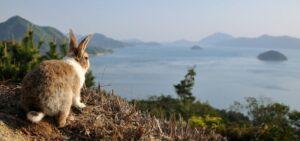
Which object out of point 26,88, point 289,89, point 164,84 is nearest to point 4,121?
point 26,88

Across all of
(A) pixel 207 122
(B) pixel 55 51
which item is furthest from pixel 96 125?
(A) pixel 207 122

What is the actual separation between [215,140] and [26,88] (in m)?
2.92

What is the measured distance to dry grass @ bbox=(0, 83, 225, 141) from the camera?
4445 millimetres

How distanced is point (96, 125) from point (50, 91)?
818 mm

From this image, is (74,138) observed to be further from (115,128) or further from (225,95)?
(225,95)

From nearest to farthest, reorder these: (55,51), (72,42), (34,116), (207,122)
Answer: (34,116) < (72,42) < (55,51) < (207,122)

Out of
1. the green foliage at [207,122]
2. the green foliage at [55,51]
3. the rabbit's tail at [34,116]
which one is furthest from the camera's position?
the green foliage at [55,51]

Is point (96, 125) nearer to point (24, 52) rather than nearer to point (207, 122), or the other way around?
point (24, 52)

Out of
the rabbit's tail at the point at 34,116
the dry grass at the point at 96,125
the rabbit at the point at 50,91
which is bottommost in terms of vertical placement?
the dry grass at the point at 96,125

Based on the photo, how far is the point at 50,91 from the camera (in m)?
4.45

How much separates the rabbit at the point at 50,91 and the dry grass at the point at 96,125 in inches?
6.1

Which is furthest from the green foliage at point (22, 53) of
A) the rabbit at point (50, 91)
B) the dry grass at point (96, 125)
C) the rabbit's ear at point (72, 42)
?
the rabbit at point (50, 91)

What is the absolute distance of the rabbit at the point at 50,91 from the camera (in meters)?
4.42

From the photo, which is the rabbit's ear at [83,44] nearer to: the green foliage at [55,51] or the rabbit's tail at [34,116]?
the rabbit's tail at [34,116]
